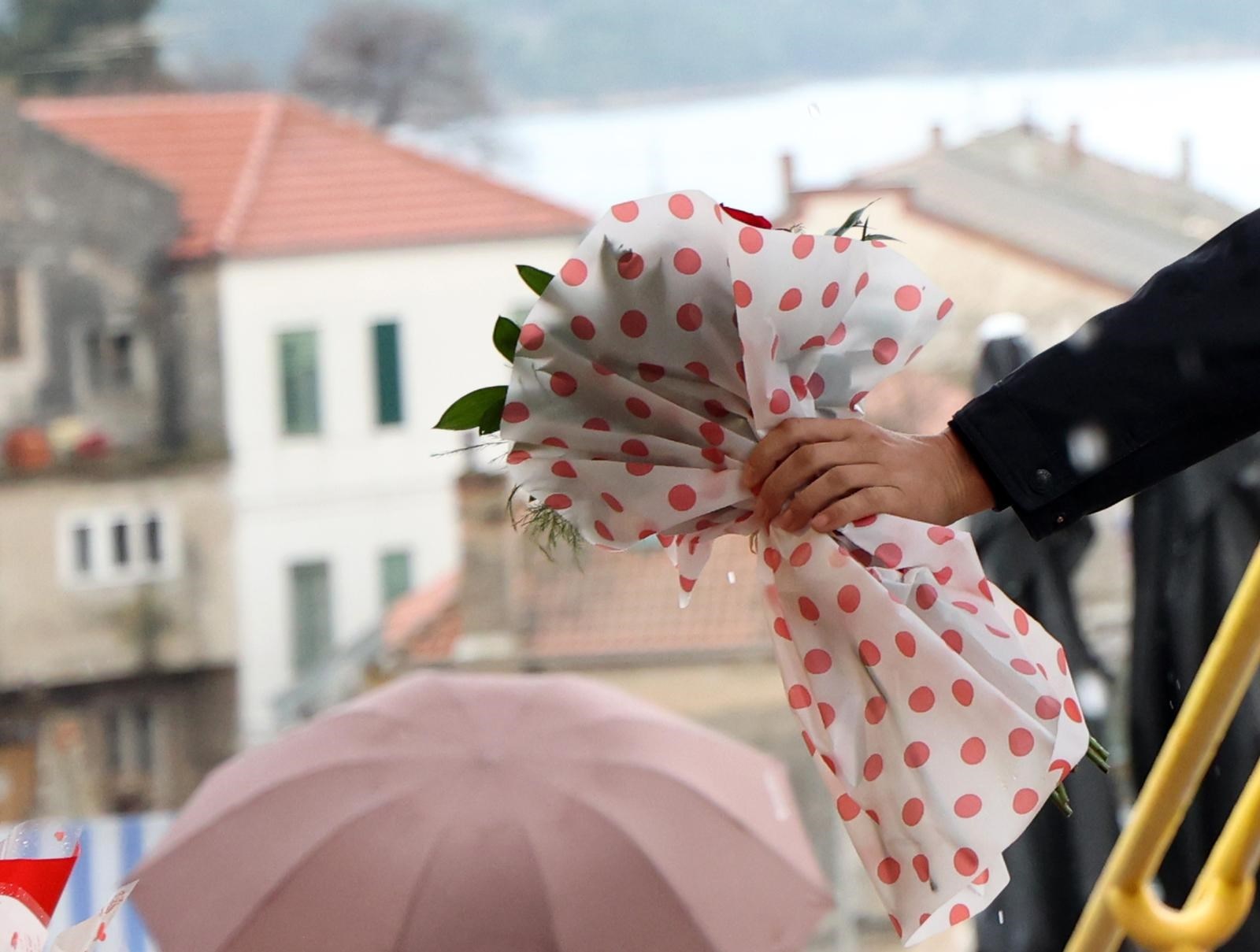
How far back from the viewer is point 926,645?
108 cm

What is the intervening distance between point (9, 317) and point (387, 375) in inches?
82.6

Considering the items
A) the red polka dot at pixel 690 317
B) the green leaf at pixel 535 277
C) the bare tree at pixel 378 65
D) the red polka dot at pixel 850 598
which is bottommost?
the red polka dot at pixel 850 598

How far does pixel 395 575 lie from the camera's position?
34.9ft

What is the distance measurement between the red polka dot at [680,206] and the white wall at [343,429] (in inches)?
367

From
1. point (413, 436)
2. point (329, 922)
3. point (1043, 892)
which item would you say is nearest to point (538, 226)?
point (413, 436)

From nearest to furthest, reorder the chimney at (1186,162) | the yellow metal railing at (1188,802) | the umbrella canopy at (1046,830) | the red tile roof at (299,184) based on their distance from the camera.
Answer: the yellow metal railing at (1188,802) < the umbrella canopy at (1046,830) < the chimney at (1186,162) < the red tile roof at (299,184)

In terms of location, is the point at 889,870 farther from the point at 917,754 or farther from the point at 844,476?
the point at 844,476

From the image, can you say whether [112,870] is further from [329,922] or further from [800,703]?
[800,703]

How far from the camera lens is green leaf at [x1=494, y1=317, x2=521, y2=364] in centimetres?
108

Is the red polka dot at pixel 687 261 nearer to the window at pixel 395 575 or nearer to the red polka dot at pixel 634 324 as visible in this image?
the red polka dot at pixel 634 324

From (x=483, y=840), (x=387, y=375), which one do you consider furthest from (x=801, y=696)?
(x=387, y=375)

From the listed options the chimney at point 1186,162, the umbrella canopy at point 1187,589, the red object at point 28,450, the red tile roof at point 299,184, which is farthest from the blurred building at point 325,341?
the umbrella canopy at point 1187,589

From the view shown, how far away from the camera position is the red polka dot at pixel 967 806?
1082 mm

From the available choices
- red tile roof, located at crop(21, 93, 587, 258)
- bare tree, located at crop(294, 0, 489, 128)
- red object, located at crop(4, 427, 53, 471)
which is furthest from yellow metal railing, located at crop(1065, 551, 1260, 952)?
red object, located at crop(4, 427, 53, 471)
